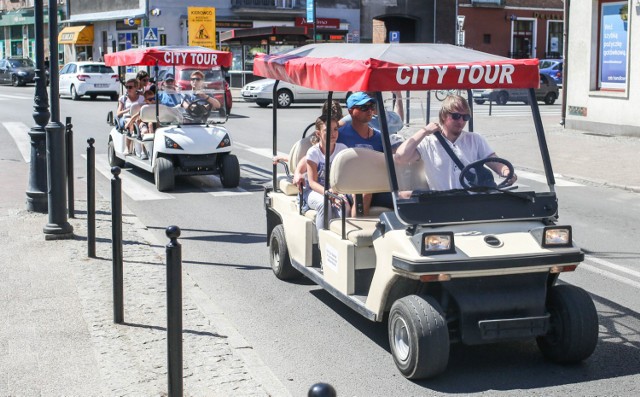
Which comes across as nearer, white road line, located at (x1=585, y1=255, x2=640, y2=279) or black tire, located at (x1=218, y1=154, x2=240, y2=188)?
white road line, located at (x1=585, y1=255, x2=640, y2=279)

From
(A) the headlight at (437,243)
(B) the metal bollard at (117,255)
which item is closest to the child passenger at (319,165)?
(B) the metal bollard at (117,255)

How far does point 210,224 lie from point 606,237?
456 centimetres

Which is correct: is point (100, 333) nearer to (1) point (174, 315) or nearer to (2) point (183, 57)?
(1) point (174, 315)

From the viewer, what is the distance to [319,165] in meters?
7.78

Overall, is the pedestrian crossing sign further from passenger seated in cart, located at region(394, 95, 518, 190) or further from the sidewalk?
passenger seated in cart, located at region(394, 95, 518, 190)

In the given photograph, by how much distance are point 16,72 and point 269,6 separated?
1402cm

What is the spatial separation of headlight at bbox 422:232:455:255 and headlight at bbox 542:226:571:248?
632 mm

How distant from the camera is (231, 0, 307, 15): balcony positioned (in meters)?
51.5

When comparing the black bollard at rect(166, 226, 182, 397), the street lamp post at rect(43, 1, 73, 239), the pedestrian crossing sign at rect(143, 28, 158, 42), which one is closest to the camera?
the black bollard at rect(166, 226, 182, 397)

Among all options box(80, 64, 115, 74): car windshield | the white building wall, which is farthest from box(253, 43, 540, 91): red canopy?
box(80, 64, 115, 74): car windshield

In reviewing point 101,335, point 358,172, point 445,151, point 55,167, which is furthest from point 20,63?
point 445,151

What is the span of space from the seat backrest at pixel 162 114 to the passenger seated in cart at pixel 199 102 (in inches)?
6.2

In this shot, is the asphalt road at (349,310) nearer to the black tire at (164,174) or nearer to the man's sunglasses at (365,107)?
the black tire at (164,174)

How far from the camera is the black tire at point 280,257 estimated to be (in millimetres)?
8242
